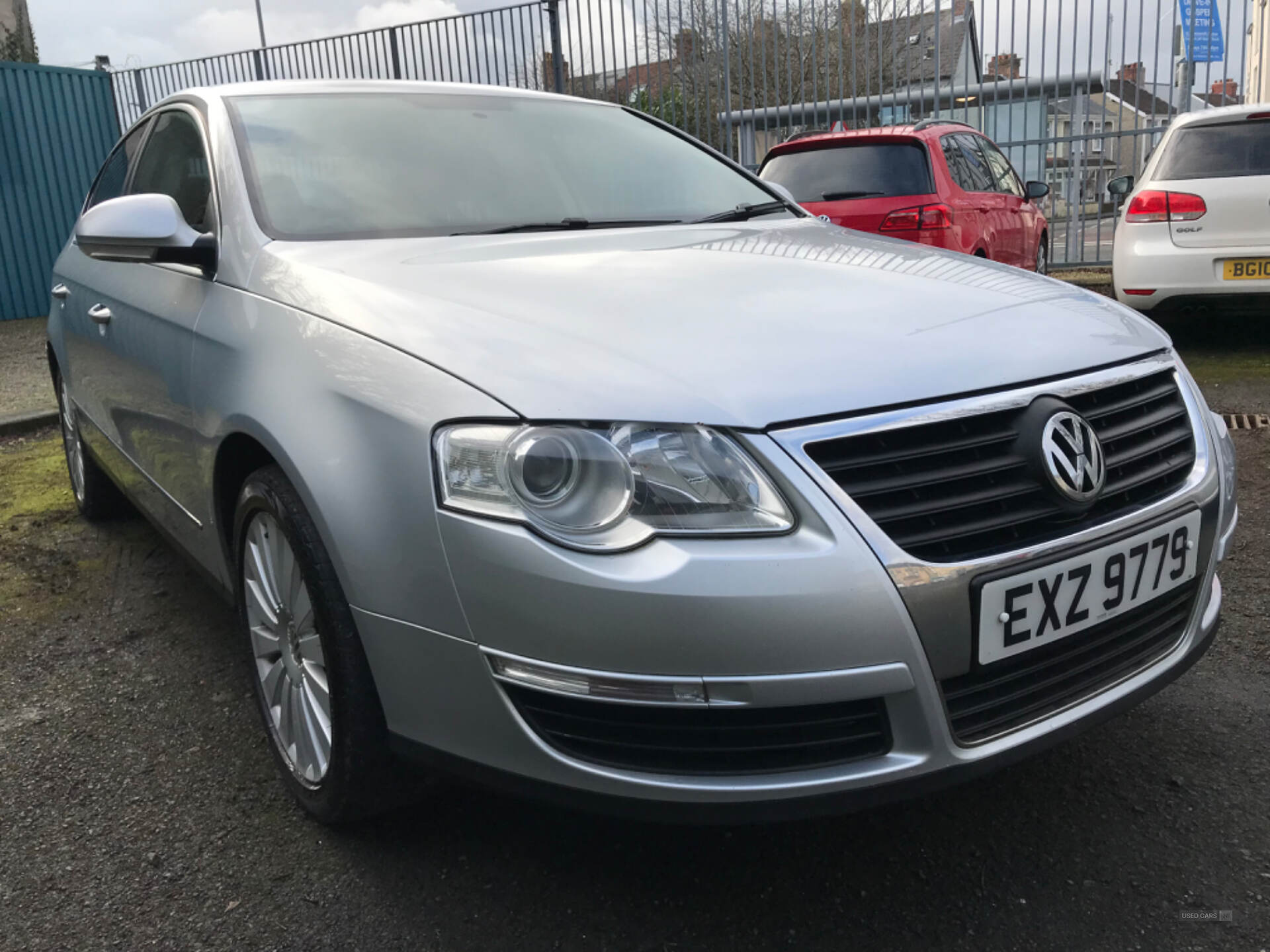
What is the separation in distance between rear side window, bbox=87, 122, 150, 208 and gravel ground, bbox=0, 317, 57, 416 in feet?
5.26

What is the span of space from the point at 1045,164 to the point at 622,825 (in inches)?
441

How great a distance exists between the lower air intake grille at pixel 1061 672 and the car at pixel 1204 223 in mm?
4954

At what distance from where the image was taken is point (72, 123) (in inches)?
463

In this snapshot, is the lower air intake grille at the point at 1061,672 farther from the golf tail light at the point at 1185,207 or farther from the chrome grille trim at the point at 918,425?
the golf tail light at the point at 1185,207

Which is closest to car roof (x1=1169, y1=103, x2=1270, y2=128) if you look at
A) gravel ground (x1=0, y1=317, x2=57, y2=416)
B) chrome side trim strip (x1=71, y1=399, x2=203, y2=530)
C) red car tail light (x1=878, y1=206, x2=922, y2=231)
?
red car tail light (x1=878, y1=206, x2=922, y2=231)

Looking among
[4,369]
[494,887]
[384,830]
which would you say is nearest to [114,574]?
[384,830]

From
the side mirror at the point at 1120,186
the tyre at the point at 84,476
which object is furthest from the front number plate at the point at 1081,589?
the side mirror at the point at 1120,186

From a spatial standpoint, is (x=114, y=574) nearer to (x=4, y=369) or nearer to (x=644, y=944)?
(x=644, y=944)

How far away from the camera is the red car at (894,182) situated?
649cm

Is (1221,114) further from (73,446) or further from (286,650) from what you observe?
(286,650)

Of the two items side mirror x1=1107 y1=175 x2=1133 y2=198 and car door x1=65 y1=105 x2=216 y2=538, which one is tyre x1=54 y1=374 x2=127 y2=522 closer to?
car door x1=65 y1=105 x2=216 y2=538

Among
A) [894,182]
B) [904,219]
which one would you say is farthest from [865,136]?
[904,219]

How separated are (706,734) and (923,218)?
5.46 metres

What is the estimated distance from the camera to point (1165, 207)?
20.8ft
